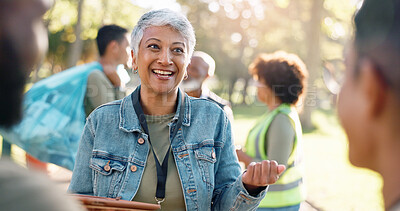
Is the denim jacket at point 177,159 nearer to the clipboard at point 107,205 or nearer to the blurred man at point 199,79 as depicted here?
the clipboard at point 107,205

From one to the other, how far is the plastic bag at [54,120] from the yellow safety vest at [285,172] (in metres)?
1.84

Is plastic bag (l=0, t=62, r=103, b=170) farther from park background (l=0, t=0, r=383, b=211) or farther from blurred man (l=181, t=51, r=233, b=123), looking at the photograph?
blurred man (l=181, t=51, r=233, b=123)

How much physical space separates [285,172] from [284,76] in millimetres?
998

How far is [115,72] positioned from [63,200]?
13.1 ft

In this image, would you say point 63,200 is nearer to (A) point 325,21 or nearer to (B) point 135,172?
(B) point 135,172

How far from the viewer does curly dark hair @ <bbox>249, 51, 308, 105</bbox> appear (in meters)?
4.22

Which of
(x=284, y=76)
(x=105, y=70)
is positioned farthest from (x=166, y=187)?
(x=105, y=70)

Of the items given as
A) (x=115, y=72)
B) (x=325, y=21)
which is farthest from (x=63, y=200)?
(x=325, y=21)

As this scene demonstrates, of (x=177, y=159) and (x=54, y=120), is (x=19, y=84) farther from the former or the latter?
(x=54, y=120)

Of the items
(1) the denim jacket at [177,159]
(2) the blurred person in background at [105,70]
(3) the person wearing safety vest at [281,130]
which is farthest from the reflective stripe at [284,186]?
(2) the blurred person in background at [105,70]

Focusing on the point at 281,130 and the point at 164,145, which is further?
the point at 281,130

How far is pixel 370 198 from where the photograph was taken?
284 inches

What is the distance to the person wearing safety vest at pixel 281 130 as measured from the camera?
3.79 m

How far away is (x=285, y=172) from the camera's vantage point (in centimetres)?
384
